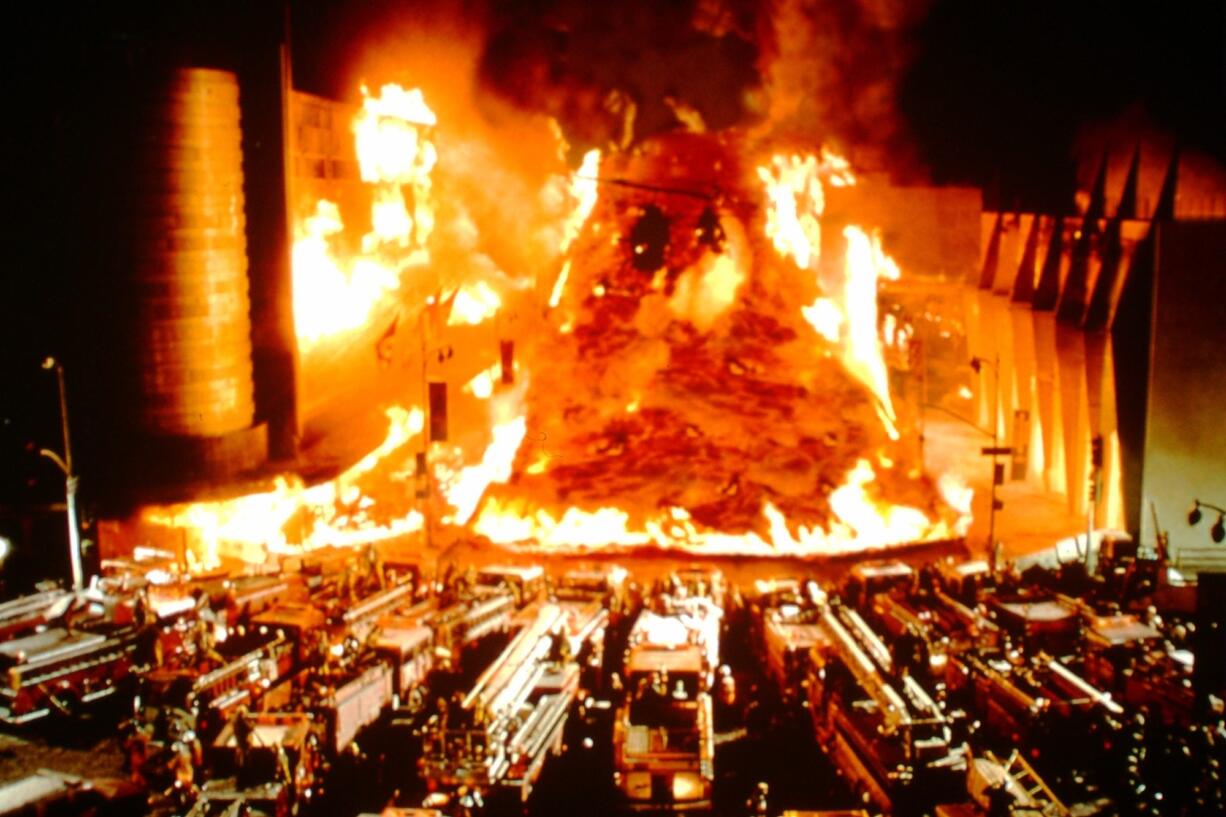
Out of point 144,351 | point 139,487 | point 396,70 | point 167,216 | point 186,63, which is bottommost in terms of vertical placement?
point 139,487

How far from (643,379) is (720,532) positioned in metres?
6.50

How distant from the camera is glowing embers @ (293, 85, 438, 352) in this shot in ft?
98.5

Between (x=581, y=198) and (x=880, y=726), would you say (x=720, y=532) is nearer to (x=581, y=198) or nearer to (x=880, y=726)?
(x=880, y=726)

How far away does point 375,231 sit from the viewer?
108 ft

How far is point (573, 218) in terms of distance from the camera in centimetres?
3588

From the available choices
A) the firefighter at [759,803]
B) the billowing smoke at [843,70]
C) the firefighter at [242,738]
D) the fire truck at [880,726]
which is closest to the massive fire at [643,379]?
the billowing smoke at [843,70]

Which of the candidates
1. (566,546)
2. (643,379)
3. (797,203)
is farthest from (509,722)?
(797,203)

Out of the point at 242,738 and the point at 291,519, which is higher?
the point at 291,519

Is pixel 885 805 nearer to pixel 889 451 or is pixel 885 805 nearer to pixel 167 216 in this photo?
pixel 889 451

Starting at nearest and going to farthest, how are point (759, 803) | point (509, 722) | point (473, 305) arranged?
point (759, 803) → point (509, 722) → point (473, 305)

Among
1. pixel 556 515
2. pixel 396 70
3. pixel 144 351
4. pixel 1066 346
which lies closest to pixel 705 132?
pixel 396 70

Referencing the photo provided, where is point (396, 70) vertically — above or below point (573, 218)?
above

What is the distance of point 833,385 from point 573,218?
12420 mm

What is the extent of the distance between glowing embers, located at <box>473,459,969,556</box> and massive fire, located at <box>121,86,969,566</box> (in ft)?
0.17
